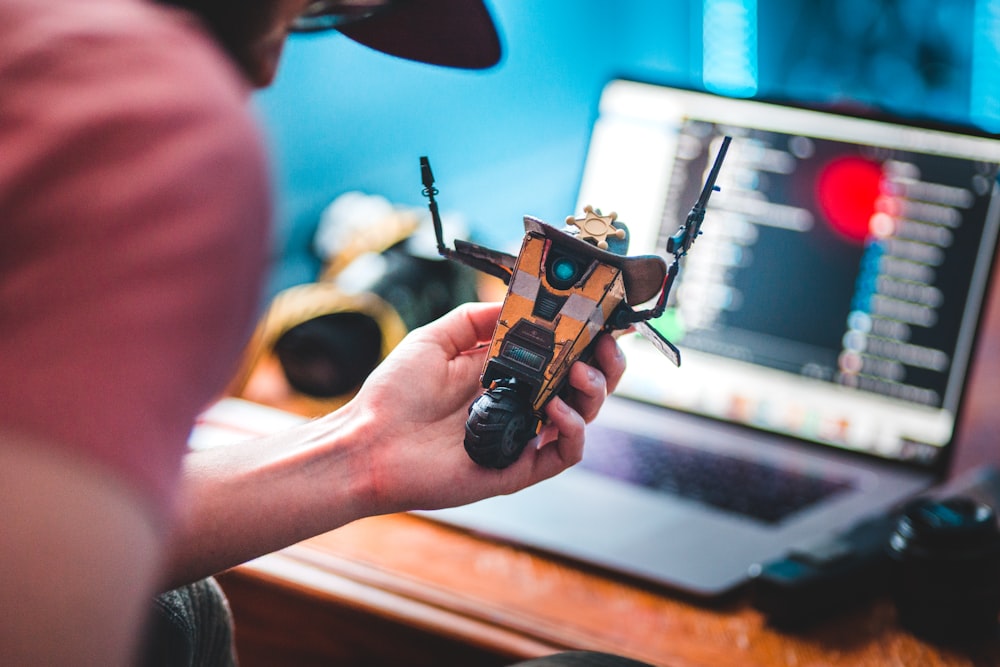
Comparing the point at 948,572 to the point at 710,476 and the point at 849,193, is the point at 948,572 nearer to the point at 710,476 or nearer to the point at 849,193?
the point at 710,476

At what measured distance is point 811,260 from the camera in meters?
0.86

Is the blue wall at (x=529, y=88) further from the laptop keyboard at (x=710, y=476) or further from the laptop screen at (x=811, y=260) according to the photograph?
the laptop keyboard at (x=710, y=476)

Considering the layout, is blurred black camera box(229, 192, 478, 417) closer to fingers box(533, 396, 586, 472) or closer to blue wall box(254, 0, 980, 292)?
blue wall box(254, 0, 980, 292)

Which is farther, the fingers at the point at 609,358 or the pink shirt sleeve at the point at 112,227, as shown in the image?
the fingers at the point at 609,358

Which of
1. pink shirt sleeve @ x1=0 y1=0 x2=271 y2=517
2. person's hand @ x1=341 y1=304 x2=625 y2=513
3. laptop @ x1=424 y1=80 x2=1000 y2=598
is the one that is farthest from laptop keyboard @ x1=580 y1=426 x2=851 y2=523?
pink shirt sleeve @ x1=0 y1=0 x2=271 y2=517

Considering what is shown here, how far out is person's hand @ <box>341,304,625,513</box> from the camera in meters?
0.51

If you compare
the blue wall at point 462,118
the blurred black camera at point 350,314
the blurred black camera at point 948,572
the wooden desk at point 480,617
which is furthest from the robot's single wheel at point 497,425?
the blue wall at point 462,118

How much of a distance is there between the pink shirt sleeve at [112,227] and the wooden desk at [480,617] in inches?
14.2

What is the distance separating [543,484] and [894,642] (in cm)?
30

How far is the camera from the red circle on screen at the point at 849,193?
84 centimetres

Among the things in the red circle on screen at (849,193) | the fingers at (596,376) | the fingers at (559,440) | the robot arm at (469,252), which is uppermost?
the red circle on screen at (849,193)

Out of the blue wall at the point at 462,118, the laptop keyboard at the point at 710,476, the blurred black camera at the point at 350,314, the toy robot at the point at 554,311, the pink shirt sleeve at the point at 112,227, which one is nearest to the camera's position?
the pink shirt sleeve at the point at 112,227

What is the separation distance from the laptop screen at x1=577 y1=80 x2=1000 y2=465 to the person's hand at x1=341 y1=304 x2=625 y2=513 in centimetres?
38

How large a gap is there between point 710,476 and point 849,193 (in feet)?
1.00
